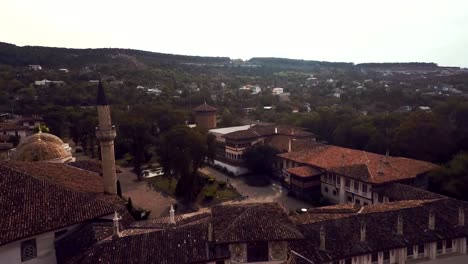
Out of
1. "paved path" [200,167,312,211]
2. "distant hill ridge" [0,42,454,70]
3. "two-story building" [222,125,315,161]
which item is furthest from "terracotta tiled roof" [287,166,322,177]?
"distant hill ridge" [0,42,454,70]

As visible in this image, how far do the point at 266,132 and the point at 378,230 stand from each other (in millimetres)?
28492

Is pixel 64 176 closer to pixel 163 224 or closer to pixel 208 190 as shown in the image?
pixel 163 224

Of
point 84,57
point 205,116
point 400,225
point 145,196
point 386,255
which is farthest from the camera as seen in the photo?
point 84,57

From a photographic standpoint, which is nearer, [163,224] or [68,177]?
[163,224]

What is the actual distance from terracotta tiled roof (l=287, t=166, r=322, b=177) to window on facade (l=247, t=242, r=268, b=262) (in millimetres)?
17936

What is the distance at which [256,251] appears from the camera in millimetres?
17641

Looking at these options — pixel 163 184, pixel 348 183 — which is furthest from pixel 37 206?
pixel 348 183

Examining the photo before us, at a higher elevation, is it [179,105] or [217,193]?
[179,105]

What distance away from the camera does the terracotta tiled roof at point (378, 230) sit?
66.4 ft

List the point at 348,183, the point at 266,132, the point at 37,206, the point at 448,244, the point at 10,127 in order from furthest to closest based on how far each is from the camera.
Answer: the point at 10,127, the point at 266,132, the point at 348,183, the point at 448,244, the point at 37,206

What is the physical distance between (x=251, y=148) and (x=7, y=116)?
160 feet

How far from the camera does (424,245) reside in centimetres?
2194

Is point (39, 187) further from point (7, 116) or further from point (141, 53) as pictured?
point (141, 53)

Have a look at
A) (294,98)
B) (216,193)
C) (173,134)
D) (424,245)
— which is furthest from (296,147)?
(294,98)
